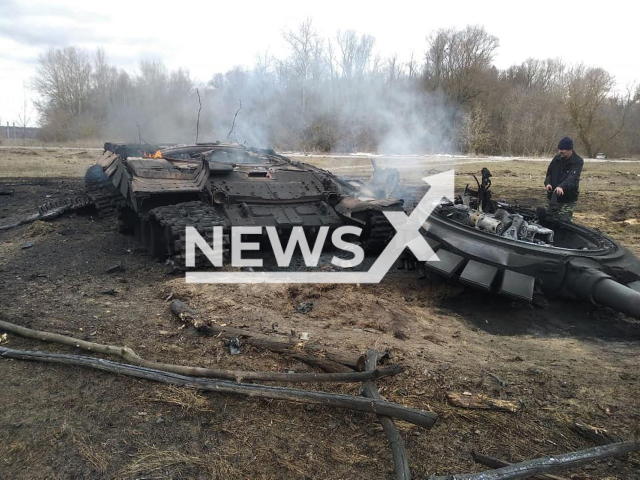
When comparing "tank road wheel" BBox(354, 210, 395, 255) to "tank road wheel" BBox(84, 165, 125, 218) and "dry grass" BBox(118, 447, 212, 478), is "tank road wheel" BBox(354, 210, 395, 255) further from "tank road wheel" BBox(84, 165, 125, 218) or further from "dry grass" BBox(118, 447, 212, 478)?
"dry grass" BBox(118, 447, 212, 478)

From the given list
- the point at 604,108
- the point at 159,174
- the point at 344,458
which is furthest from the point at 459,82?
the point at 604,108

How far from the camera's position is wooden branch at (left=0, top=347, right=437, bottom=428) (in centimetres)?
319

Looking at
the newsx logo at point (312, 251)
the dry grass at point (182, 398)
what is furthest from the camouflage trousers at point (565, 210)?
the dry grass at point (182, 398)

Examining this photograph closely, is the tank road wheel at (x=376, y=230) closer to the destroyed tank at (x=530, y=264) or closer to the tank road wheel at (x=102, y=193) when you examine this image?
the destroyed tank at (x=530, y=264)

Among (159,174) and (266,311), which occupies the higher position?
(159,174)

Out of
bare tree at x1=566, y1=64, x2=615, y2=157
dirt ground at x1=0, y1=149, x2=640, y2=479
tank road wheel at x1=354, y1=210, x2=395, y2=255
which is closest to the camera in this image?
dirt ground at x1=0, y1=149, x2=640, y2=479

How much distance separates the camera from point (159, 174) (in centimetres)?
798

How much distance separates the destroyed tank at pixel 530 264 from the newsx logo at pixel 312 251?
33 centimetres

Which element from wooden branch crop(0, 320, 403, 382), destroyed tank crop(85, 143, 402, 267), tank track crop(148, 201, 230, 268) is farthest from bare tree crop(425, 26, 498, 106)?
wooden branch crop(0, 320, 403, 382)

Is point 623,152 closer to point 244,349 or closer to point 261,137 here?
point 261,137

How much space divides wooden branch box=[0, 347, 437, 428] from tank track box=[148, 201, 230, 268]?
2.83m

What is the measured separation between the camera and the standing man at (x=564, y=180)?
7.39 meters

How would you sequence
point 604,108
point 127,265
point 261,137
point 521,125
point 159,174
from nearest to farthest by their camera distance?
1. point 127,265
2. point 159,174
3. point 261,137
4. point 521,125
5. point 604,108

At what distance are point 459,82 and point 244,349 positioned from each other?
11.8 metres
